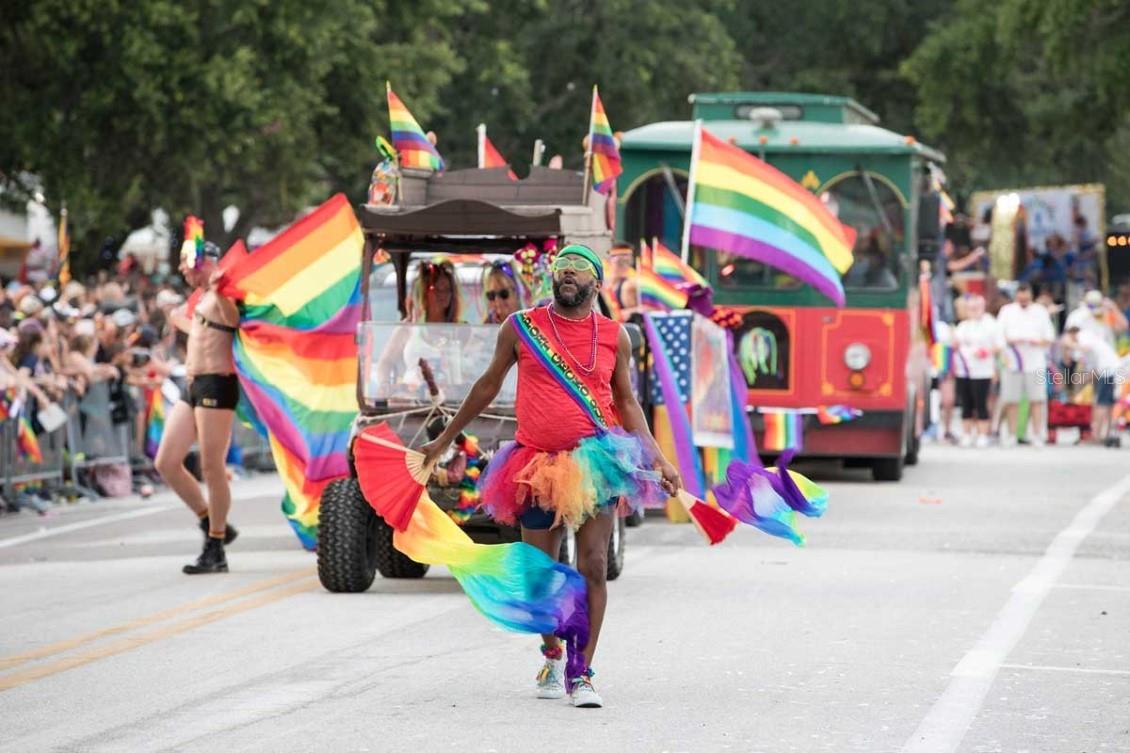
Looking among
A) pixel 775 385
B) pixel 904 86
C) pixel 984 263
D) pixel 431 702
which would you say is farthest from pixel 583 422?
pixel 904 86

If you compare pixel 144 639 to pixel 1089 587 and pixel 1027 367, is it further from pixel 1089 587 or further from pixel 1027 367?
pixel 1027 367

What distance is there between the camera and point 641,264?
18859 mm

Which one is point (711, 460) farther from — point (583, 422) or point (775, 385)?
point (583, 422)

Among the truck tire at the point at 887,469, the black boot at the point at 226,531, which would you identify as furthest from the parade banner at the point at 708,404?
the truck tire at the point at 887,469

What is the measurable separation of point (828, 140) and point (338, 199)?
7348 mm

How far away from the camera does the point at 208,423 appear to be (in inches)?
558

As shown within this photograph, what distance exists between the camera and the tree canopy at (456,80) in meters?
29.2

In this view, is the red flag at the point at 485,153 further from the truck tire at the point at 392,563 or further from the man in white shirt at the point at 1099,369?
the man in white shirt at the point at 1099,369

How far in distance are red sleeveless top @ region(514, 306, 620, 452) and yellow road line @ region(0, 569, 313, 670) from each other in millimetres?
2625

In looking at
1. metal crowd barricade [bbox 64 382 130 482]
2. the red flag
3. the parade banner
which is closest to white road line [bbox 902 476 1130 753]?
the parade banner

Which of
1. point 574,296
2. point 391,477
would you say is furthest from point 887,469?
point 574,296

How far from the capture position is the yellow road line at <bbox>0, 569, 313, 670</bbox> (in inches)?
418

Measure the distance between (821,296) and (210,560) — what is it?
9022 mm

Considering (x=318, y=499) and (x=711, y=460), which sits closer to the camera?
(x=318, y=499)
